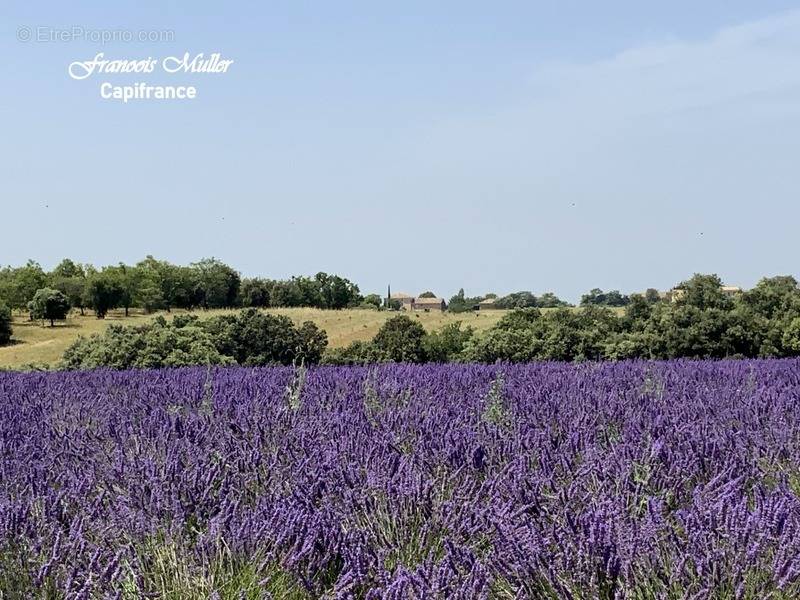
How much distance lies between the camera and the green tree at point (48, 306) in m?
52.2

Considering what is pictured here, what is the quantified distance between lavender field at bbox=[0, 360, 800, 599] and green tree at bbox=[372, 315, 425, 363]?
44.1 feet

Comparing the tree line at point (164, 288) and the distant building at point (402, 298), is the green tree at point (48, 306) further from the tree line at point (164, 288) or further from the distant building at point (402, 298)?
the distant building at point (402, 298)

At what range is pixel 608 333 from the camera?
59.4ft

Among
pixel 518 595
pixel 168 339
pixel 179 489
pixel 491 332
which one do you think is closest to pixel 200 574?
pixel 179 489

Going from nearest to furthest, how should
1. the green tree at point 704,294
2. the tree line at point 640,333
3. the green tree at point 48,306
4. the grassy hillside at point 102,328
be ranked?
the tree line at point 640,333
the green tree at point 704,294
the grassy hillside at point 102,328
the green tree at point 48,306

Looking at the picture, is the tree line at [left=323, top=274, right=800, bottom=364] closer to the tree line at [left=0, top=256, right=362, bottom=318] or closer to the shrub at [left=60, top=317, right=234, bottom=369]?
the shrub at [left=60, top=317, right=234, bottom=369]

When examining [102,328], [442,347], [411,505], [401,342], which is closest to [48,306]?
[102,328]

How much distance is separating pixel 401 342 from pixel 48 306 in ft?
130

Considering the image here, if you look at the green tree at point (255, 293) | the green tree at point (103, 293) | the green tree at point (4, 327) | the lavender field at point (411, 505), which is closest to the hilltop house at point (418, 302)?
the green tree at point (255, 293)

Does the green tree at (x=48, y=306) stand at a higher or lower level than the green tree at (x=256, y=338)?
higher

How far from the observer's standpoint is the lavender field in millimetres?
2242

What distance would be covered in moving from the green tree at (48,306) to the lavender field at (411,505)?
166ft

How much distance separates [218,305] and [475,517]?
225 feet

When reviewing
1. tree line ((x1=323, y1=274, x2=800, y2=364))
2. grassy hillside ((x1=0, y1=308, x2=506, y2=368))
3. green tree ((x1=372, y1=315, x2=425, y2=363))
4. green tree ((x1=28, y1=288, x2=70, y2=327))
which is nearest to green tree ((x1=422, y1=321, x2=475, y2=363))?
tree line ((x1=323, y1=274, x2=800, y2=364))
